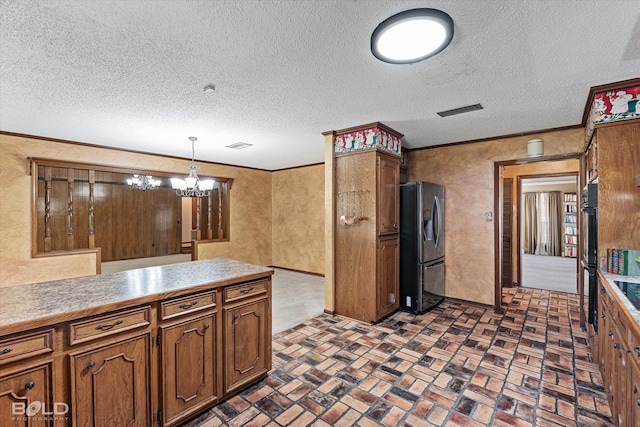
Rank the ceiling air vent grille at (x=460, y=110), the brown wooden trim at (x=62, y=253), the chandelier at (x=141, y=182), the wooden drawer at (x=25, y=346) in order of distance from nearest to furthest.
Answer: the wooden drawer at (x=25, y=346) → the ceiling air vent grille at (x=460, y=110) → the brown wooden trim at (x=62, y=253) → the chandelier at (x=141, y=182)

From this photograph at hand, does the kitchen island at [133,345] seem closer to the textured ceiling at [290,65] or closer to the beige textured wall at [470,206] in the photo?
the textured ceiling at [290,65]

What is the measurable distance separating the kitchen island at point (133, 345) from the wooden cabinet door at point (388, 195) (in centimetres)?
169

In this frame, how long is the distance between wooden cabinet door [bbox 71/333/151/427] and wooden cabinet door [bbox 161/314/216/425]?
11 centimetres

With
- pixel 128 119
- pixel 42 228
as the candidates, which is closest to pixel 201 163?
pixel 128 119

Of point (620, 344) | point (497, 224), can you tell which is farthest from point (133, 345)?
point (497, 224)

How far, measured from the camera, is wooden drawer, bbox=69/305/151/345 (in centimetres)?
142

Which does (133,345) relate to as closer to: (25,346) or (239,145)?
(25,346)

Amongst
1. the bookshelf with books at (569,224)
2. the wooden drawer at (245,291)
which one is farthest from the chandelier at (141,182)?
the bookshelf with books at (569,224)

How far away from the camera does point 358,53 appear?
1.87m

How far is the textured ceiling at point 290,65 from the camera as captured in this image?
149 cm

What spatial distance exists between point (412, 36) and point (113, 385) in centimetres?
254

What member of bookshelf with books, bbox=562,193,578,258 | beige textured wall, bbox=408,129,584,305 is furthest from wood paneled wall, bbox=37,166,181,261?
bookshelf with books, bbox=562,193,578,258

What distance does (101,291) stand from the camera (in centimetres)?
171

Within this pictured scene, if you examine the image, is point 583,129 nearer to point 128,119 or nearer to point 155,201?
point 128,119
